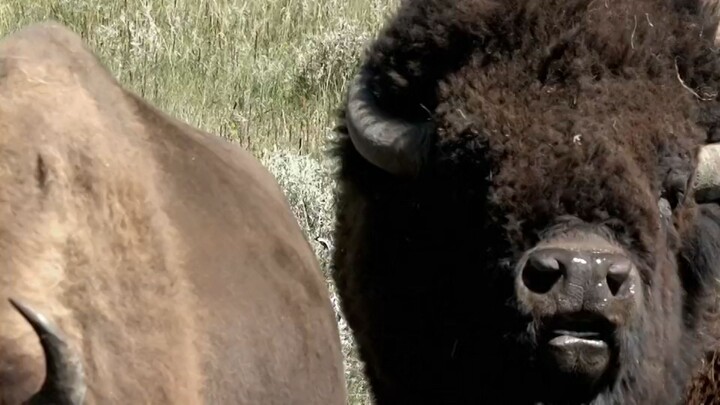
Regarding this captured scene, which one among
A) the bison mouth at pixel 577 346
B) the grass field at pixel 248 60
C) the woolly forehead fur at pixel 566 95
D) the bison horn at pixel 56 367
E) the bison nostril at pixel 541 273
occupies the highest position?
the bison horn at pixel 56 367

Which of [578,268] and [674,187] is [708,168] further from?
[578,268]

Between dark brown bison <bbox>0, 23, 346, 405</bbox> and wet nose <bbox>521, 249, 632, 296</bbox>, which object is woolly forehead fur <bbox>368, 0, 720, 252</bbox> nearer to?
wet nose <bbox>521, 249, 632, 296</bbox>

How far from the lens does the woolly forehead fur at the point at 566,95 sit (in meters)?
4.36

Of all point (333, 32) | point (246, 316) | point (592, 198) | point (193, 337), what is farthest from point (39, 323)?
point (333, 32)

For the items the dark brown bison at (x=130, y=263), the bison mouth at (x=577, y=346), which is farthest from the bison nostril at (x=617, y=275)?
the dark brown bison at (x=130, y=263)

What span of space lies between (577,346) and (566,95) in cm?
92

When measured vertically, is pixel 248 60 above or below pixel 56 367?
below

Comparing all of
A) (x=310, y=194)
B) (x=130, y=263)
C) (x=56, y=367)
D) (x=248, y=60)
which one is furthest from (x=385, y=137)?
(x=248, y=60)

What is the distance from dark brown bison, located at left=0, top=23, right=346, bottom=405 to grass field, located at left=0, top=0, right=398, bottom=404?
4.33m

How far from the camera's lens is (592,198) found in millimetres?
4293

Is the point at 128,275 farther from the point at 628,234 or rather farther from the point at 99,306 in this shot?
the point at 628,234

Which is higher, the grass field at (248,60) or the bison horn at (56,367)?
the bison horn at (56,367)

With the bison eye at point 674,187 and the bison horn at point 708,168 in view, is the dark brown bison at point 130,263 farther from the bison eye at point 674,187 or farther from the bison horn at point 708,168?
the bison horn at point 708,168

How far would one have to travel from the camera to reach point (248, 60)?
11961 mm
